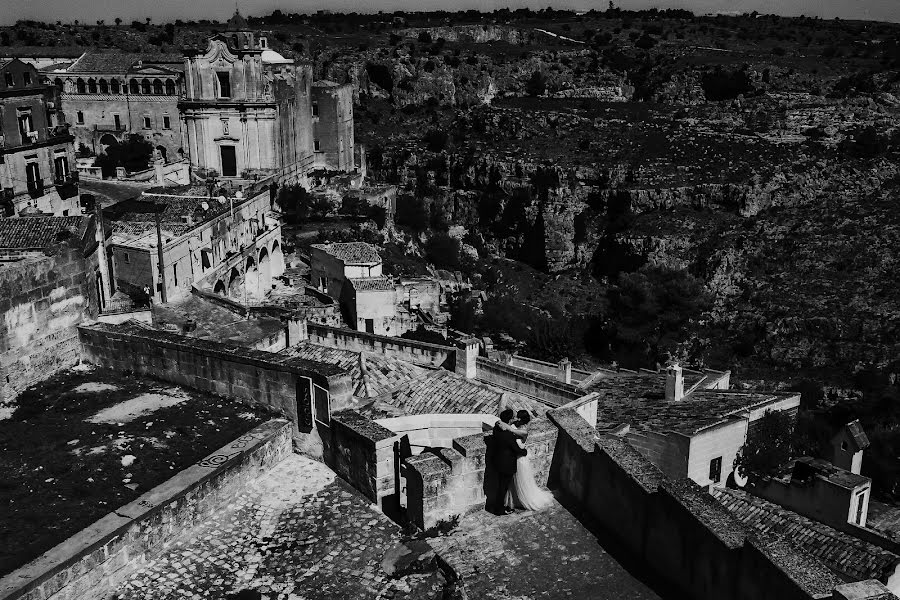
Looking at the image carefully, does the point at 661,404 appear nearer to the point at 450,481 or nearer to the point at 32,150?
the point at 450,481

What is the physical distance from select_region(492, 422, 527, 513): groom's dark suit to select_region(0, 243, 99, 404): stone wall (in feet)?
21.1

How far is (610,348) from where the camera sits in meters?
43.1

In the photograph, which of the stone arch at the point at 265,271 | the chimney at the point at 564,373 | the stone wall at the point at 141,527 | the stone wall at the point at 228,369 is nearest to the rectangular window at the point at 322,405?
the stone wall at the point at 228,369

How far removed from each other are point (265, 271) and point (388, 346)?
20162mm

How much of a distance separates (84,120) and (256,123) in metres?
19.9

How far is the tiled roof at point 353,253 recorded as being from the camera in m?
35.2

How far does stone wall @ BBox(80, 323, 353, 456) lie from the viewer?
32.1ft

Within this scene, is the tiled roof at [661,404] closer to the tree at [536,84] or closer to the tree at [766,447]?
the tree at [766,447]

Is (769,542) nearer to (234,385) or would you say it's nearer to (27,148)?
(234,385)

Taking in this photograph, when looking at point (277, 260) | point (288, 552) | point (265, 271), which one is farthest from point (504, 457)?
point (277, 260)

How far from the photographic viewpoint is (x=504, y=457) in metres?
8.24

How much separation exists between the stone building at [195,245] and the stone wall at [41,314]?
12168mm

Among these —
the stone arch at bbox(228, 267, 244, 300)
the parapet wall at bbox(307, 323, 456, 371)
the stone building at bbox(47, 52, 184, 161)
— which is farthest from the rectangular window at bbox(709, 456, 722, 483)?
the stone building at bbox(47, 52, 184, 161)

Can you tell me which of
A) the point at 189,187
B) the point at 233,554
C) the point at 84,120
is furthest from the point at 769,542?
the point at 84,120
